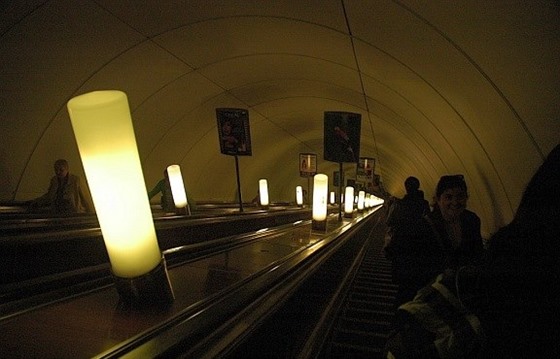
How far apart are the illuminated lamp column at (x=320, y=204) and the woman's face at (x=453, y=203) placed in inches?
132

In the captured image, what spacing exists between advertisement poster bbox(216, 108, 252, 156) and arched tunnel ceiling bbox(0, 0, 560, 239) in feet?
4.74

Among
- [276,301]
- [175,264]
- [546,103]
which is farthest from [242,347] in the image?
[546,103]

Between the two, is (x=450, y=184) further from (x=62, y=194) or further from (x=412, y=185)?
(x=62, y=194)

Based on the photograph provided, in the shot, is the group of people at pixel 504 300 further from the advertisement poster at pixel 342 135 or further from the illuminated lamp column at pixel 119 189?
the advertisement poster at pixel 342 135

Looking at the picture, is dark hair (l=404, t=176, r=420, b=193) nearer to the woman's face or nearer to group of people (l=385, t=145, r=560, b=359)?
the woman's face

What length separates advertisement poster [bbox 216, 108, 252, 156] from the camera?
7.01m

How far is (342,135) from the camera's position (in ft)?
23.7

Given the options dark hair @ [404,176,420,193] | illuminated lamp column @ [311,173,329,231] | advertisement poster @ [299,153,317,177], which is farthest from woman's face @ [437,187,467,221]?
advertisement poster @ [299,153,317,177]

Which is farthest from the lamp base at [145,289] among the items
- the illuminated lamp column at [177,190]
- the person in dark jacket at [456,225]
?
the illuminated lamp column at [177,190]

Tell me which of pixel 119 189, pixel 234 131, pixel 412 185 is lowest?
pixel 412 185

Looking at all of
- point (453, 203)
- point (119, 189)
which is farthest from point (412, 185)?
point (119, 189)

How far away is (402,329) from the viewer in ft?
3.86

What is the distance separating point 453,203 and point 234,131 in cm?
498

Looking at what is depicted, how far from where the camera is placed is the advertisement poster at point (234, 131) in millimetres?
7012
